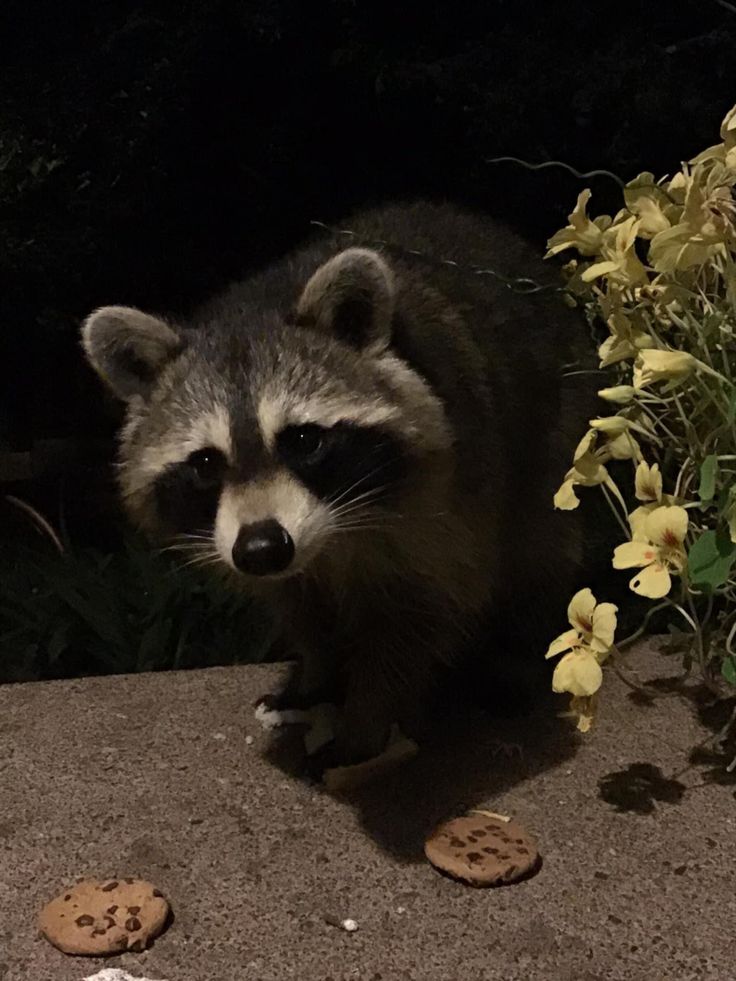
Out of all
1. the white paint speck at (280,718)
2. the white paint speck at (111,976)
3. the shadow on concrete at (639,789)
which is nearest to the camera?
the white paint speck at (111,976)

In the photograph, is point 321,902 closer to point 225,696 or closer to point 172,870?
point 172,870

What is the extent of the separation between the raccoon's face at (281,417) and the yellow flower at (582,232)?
0.34m

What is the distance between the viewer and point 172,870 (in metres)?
1.75

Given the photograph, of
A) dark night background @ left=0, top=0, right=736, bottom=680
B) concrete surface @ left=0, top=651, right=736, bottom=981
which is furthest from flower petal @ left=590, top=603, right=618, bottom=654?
dark night background @ left=0, top=0, right=736, bottom=680

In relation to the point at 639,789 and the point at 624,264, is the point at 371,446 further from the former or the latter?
the point at 639,789

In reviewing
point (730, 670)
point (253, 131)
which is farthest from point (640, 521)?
point (253, 131)

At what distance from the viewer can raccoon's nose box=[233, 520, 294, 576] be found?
1645mm

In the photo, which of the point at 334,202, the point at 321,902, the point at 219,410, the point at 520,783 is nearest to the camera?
the point at 321,902

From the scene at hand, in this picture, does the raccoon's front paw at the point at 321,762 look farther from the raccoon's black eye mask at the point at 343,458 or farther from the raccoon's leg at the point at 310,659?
the raccoon's black eye mask at the point at 343,458

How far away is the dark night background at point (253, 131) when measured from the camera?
2578 mm

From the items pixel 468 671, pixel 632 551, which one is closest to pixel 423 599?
pixel 468 671

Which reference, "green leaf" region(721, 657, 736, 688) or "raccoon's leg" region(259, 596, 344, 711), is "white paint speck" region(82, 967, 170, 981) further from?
"green leaf" region(721, 657, 736, 688)

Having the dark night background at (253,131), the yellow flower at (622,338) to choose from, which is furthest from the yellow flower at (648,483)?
the dark night background at (253,131)

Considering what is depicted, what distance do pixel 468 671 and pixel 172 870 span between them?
2.76 ft
